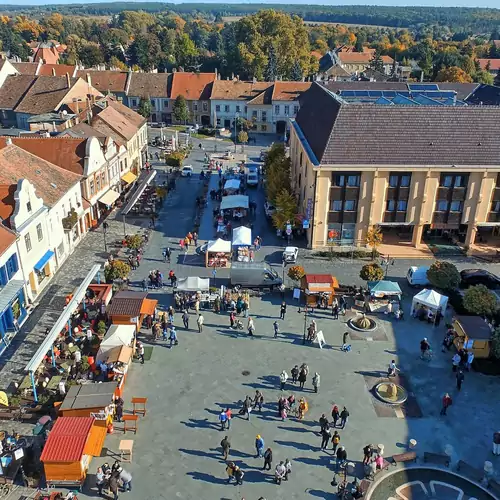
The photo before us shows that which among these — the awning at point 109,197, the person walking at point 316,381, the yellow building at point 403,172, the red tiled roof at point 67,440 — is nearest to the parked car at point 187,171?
the awning at point 109,197

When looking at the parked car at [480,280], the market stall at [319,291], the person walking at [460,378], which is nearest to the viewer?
the person walking at [460,378]

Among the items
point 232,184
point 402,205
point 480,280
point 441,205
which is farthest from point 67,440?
point 232,184

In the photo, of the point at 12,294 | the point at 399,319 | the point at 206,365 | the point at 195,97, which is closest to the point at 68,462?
the point at 206,365

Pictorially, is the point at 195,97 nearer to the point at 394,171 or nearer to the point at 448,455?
the point at 394,171

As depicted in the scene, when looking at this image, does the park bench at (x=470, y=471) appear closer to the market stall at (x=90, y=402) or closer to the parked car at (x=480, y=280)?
the market stall at (x=90, y=402)

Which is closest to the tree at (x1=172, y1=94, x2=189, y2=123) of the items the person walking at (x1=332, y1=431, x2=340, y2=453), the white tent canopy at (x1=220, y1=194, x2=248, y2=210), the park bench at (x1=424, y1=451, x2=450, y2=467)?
the white tent canopy at (x1=220, y1=194, x2=248, y2=210)

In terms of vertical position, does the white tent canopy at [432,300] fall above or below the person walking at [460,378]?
above
